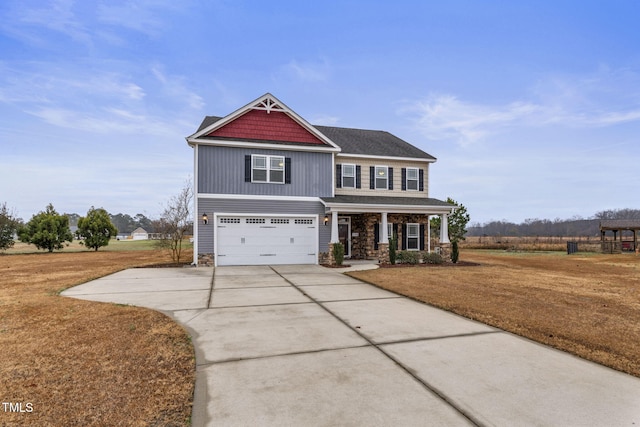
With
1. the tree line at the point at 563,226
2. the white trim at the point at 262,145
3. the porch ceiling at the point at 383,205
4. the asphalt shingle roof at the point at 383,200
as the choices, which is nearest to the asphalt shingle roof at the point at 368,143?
the white trim at the point at 262,145

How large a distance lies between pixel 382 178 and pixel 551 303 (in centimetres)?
1124

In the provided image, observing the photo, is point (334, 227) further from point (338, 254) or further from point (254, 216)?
point (254, 216)

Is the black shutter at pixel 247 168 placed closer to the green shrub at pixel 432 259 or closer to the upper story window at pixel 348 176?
the upper story window at pixel 348 176

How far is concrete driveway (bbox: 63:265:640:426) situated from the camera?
265 cm

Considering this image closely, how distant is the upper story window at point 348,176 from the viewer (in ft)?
55.4

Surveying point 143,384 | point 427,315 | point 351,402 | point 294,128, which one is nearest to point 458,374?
point 351,402

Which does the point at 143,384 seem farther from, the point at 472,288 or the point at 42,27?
the point at 42,27

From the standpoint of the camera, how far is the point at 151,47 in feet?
66.3

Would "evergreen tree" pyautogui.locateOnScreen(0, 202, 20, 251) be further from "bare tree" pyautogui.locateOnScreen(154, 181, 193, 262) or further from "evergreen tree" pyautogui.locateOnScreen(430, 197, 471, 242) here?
"evergreen tree" pyautogui.locateOnScreen(430, 197, 471, 242)

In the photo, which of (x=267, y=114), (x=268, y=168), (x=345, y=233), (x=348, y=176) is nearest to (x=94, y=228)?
(x=268, y=168)

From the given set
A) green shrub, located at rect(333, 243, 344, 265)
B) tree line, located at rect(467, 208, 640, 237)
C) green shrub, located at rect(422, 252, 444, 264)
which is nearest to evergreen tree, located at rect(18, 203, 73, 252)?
green shrub, located at rect(333, 243, 344, 265)

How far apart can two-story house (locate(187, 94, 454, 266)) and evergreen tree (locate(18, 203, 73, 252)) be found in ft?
64.9

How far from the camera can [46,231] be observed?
25250 millimetres

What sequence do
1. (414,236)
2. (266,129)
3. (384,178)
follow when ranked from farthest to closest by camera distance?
(414,236) → (384,178) → (266,129)
